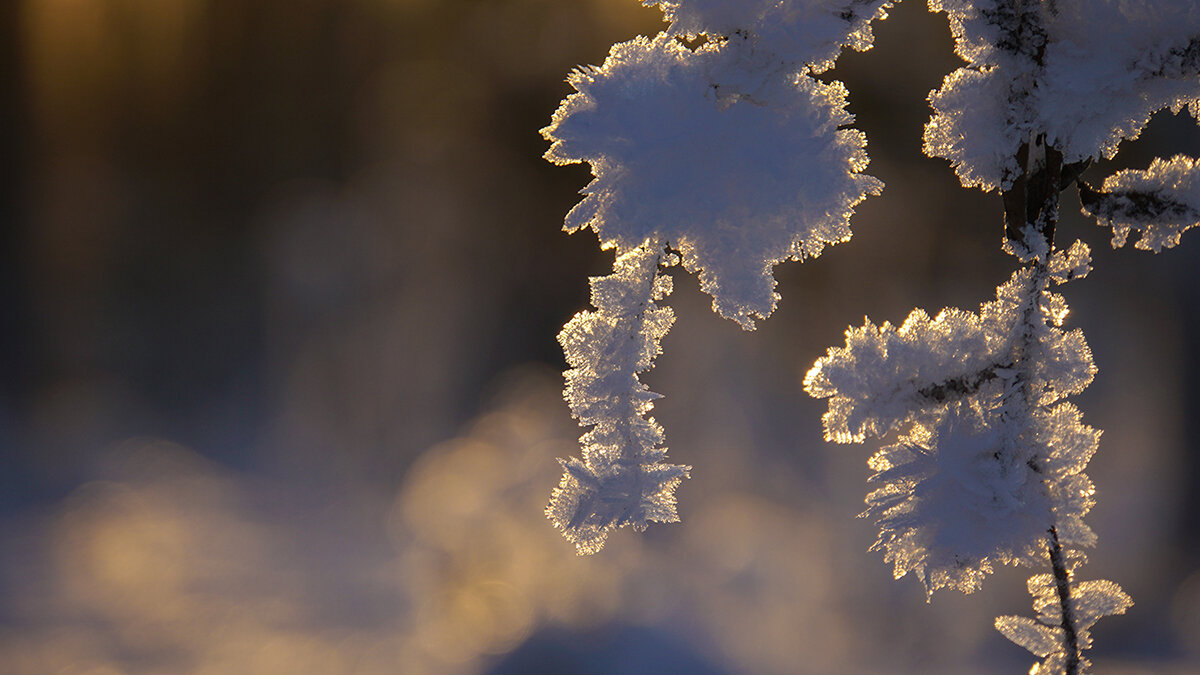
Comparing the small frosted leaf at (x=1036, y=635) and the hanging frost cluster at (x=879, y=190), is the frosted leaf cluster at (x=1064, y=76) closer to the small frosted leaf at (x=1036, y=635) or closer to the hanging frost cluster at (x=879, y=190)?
the hanging frost cluster at (x=879, y=190)

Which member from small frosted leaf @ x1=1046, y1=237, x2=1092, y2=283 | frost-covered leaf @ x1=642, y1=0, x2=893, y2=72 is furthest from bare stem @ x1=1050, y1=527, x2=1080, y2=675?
frost-covered leaf @ x1=642, y1=0, x2=893, y2=72

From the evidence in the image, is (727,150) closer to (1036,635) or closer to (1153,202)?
(1153,202)

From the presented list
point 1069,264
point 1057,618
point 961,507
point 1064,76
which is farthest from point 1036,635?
point 1064,76

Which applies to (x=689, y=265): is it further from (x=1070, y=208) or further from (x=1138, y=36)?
(x=1070, y=208)

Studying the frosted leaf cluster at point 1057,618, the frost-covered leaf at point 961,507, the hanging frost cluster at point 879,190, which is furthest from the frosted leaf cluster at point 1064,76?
the frosted leaf cluster at point 1057,618

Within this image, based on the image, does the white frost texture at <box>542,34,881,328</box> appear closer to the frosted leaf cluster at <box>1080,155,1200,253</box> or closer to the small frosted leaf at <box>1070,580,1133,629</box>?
the frosted leaf cluster at <box>1080,155,1200,253</box>

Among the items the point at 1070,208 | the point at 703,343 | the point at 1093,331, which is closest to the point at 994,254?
the point at 1070,208
